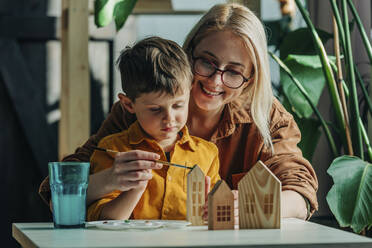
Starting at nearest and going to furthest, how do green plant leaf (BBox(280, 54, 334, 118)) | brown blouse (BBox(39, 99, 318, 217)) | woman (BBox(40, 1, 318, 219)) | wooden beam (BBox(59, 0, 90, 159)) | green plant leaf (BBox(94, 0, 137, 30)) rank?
woman (BBox(40, 1, 318, 219)) < brown blouse (BBox(39, 99, 318, 217)) < green plant leaf (BBox(94, 0, 137, 30)) < green plant leaf (BBox(280, 54, 334, 118)) < wooden beam (BBox(59, 0, 90, 159))

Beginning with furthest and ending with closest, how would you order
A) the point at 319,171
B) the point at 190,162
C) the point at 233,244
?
the point at 319,171 → the point at 190,162 → the point at 233,244

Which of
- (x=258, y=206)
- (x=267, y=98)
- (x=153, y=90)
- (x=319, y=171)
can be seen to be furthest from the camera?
(x=319, y=171)

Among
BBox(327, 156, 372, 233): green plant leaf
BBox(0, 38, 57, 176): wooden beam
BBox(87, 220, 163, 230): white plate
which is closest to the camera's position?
BBox(87, 220, 163, 230): white plate

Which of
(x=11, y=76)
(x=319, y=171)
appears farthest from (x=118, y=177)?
(x=11, y=76)

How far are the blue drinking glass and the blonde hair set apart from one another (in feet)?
2.14

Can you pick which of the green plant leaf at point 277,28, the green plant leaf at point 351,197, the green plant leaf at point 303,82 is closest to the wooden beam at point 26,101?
the green plant leaf at point 277,28

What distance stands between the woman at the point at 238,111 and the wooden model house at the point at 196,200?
296mm

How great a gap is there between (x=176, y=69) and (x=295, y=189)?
1.45 feet

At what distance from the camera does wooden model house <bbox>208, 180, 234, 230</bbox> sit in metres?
1.32

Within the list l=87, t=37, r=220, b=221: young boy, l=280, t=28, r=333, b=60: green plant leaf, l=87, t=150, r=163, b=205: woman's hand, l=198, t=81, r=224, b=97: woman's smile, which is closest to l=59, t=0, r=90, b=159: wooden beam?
l=280, t=28, r=333, b=60: green plant leaf

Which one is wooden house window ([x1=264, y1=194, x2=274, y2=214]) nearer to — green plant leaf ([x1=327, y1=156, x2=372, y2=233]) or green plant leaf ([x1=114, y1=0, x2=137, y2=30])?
green plant leaf ([x1=327, y1=156, x2=372, y2=233])

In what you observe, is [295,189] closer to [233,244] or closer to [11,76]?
[233,244]

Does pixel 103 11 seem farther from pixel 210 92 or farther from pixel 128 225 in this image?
pixel 128 225

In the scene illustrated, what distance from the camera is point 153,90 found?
150cm
